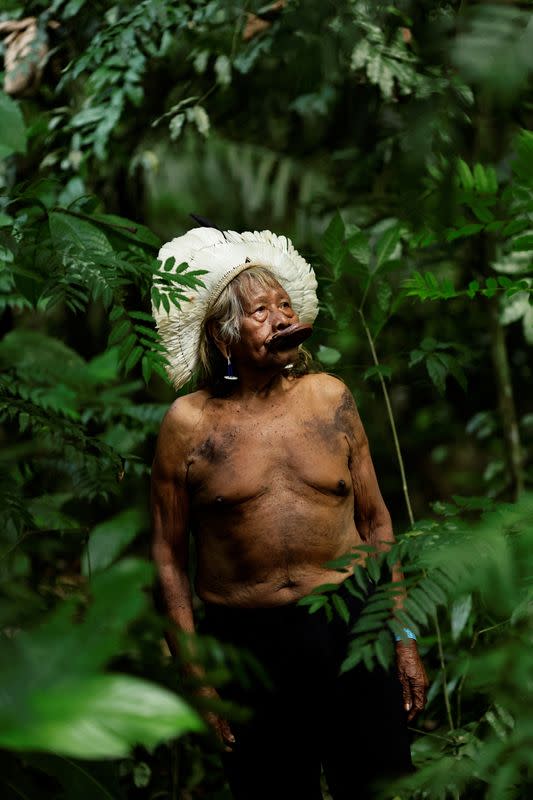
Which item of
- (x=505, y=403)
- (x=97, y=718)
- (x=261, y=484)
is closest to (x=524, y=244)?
(x=261, y=484)

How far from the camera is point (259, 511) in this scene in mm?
1932

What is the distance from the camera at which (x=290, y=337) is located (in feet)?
6.28

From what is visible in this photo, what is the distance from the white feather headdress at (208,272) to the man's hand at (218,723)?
695 mm

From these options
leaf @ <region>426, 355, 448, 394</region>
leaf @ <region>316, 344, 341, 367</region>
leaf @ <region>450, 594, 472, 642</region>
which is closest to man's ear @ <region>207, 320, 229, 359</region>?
leaf @ <region>316, 344, 341, 367</region>

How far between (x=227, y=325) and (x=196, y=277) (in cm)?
13

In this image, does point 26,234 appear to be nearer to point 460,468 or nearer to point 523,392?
point 523,392

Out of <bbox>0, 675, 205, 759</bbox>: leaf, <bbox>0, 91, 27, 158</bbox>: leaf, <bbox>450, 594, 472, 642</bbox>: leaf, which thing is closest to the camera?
<bbox>0, 675, 205, 759</bbox>: leaf

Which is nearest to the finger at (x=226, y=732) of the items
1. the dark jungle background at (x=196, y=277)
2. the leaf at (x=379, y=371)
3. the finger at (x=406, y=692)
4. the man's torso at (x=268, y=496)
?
the dark jungle background at (x=196, y=277)

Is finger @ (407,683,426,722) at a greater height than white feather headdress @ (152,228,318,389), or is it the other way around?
white feather headdress @ (152,228,318,389)

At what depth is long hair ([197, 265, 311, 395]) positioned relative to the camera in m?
1.99

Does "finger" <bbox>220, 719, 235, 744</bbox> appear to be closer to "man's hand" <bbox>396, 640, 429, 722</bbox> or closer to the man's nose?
"man's hand" <bbox>396, 640, 429, 722</bbox>

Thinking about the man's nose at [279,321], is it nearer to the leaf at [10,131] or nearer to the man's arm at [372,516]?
the man's arm at [372,516]

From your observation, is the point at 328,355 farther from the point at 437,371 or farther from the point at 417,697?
the point at 417,697

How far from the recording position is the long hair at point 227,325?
78.4 inches
